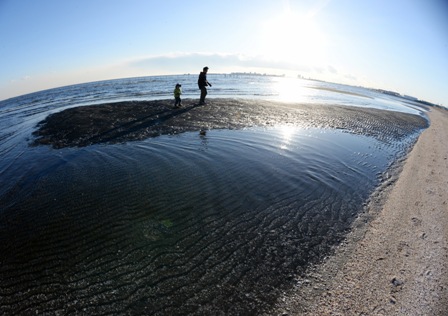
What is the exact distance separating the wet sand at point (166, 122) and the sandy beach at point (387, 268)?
11376mm

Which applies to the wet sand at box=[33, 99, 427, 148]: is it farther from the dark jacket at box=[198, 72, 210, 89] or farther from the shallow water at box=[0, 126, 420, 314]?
the shallow water at box=[0, 126, 420, 314]

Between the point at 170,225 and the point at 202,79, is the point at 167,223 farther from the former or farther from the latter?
the point at 202,79

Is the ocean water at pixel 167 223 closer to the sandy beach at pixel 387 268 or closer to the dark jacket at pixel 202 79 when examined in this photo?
the sandy beach at pixel 387 268

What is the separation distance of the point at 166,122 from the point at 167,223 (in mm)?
12679

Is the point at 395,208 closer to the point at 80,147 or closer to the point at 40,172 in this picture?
the point at 40,172

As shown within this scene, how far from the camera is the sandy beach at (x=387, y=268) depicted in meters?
4.59

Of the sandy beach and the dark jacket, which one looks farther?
the dark jacket

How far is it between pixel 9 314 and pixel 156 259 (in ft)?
8.45

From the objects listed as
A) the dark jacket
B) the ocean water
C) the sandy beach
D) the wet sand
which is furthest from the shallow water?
the dark jacket

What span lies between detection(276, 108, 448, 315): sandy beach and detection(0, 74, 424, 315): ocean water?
1.31 ft

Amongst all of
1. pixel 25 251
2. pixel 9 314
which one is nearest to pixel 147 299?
pixel 9 314

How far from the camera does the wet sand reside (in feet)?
50.2

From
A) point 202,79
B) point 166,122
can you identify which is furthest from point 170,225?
point 202,79

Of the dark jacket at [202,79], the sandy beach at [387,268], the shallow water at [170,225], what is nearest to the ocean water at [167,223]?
the shallow water at [170,225]
